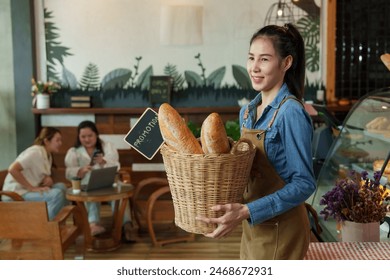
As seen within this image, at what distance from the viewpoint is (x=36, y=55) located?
563cm

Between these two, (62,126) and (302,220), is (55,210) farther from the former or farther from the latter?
(302,220)

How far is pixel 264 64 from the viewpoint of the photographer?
1.22 meters

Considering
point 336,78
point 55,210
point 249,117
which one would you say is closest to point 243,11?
point 336,78

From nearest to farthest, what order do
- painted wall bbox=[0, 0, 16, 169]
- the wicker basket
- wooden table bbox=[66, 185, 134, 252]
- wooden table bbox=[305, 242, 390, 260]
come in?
the wicker basket, wooden table bbox=[305, 242, 390, 260], wooden table bbox=[66, 185, 134, 252], painted wall bbox=[0, 0, 16, 169]

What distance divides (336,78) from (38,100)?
328 cm

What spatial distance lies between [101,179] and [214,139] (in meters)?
3.04

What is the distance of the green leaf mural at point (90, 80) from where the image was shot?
561 centimetres

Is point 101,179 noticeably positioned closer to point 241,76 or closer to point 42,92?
point 42,92

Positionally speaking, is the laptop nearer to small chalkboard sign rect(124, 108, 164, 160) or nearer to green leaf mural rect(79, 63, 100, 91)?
green leaf mural rect(79, 63, 100, 91)

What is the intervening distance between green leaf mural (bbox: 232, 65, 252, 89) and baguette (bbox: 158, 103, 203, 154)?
4.40 metres

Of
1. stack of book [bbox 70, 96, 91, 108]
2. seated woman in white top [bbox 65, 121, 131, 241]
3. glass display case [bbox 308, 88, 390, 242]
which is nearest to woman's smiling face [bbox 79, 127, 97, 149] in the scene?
seated woman in white top [bbox 65, 121, 131, 241]

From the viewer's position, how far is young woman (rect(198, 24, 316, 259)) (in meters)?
1.20

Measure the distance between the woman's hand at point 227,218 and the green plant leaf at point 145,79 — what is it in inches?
177

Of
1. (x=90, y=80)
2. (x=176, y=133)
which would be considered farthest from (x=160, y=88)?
(x=176, y=133)
